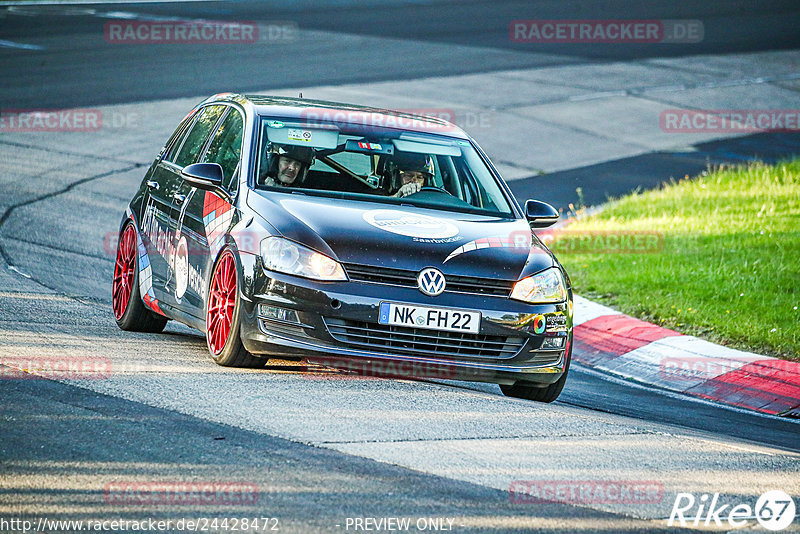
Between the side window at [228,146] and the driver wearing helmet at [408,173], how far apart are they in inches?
39.0

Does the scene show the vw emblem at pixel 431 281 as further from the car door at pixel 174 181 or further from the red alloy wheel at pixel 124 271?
the red alloy wheel at pixel 124 271

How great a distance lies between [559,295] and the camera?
7.20 m

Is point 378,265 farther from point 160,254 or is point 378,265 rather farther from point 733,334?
point 733,334

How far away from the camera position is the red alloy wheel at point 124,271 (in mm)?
8641

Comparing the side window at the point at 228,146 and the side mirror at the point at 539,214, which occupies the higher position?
the side window at the point at 228,146

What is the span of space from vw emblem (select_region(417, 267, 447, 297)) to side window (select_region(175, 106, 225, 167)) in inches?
94.9

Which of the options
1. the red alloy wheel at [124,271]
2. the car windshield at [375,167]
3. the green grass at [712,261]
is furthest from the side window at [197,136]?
the green grass at [712,261]

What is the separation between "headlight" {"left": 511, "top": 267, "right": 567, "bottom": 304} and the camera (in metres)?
7.00

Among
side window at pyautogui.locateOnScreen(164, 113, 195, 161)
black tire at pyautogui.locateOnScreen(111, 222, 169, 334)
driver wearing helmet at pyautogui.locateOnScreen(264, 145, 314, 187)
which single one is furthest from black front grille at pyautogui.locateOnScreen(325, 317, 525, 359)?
side window at pyautogui.locateOnScreen(164, 113, 195, 161)

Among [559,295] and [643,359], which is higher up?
[559,295]

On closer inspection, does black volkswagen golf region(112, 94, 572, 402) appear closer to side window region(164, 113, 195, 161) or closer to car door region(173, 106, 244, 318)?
car door region(173, 106, 244, 318)

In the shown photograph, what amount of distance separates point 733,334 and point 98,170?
907cm

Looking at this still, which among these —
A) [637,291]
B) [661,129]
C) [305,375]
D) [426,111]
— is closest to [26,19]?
[426,111]

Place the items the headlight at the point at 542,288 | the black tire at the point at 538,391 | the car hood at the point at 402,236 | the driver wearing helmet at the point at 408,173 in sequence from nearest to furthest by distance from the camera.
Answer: the car hood at the point at 402,236 → the headlight at the point at 542,288 → the black tire at the point at 538,391 → the driver wearing helmet at the point at 408,173
